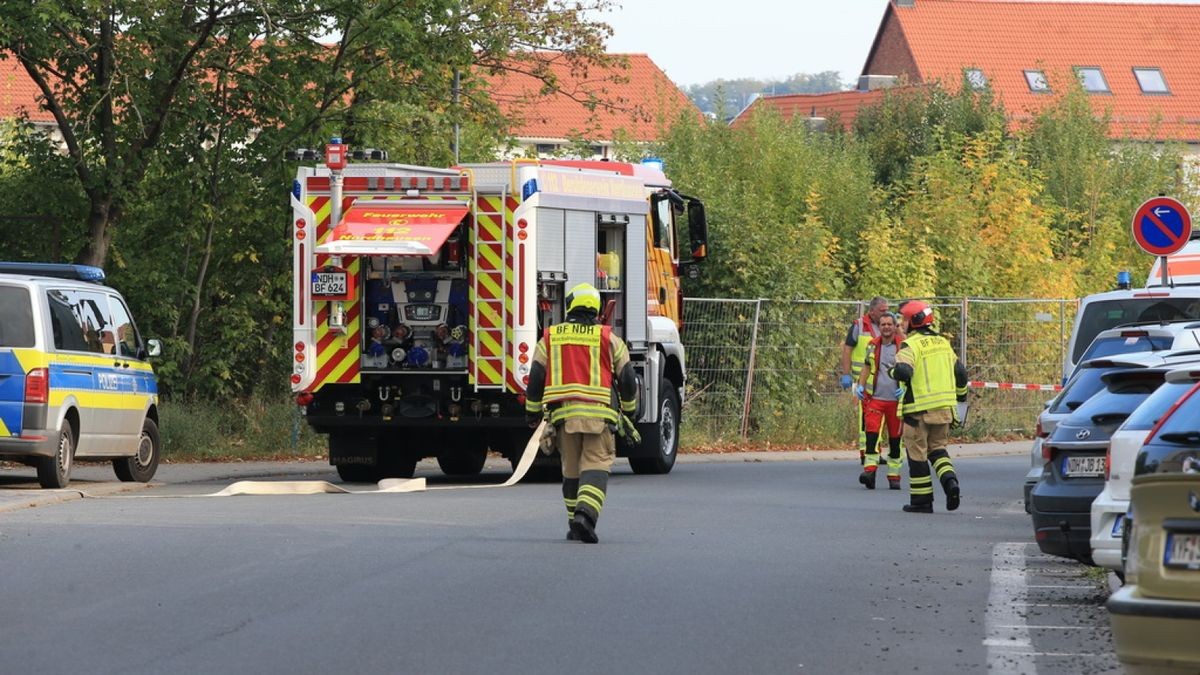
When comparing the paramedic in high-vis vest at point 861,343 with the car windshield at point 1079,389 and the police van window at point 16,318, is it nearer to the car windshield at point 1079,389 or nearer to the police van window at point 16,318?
the car windshield at point 1079,389

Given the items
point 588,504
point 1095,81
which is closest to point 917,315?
point 588,504

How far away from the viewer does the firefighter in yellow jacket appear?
13.6m

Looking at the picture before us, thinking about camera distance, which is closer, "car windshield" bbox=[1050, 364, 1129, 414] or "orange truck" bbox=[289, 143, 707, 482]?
"car windshield" bbox=[1050, 364, 1129, 414]

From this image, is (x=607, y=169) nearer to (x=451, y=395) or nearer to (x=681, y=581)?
(x=451, y=395)

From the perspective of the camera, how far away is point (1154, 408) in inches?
395

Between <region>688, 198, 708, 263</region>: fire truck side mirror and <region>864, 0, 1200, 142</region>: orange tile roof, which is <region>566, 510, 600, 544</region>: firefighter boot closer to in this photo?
<region>688, 198, 708, 263</region>: fire truck side mirror

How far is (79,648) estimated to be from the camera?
8648 mm

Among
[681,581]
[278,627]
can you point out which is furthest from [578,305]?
[278,627]

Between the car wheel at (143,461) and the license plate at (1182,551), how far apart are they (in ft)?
45.4

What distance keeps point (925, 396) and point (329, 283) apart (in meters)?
5.78

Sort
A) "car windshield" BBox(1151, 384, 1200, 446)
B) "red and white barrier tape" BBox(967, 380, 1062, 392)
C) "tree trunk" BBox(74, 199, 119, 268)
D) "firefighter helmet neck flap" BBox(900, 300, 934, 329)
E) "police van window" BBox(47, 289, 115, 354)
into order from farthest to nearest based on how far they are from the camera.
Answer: "red and white barrier tape" BBox(967, 380, 1062, 392)
"tree trunk" BBox(74, 199, 119, 268)
"police van window" BBox(47, 289, 115, 354)
"firefighter helmet neck flap" BBox(900, 300, 934, 329)
"car windshield" BBox(1151, 384, 1200, 446)

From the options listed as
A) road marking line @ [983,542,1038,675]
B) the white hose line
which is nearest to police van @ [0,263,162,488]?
the white hose line

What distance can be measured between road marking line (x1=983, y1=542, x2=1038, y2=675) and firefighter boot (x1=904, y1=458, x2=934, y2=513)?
9.36 ft

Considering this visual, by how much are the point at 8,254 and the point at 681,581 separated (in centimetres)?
1520
